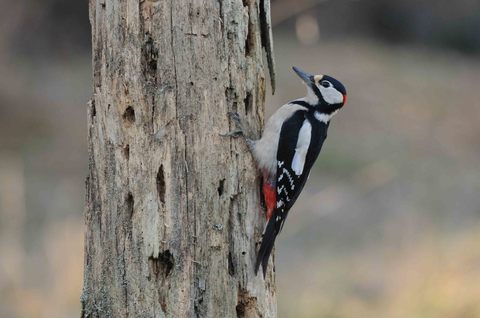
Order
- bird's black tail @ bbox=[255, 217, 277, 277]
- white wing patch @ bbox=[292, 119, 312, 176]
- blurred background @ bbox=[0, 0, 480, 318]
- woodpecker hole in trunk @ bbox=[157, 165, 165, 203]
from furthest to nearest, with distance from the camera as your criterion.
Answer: blurred background @ bbox=[0, 0, 480, 318]
white wing patch @ bbox=[292, 119, 312, 176]
bird's black tail @ bbox=[255, 217, 277, 277]
woodpecker hole in trunk @ bbox=[157, 165, 165, 203]

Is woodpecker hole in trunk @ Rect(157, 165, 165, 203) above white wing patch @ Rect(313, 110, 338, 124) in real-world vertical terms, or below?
below

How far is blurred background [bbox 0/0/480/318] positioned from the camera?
5.88 meters

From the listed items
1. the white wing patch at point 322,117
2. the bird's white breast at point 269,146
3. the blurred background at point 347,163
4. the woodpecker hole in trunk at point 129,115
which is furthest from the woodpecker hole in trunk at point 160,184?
the blurred background at point 347,163

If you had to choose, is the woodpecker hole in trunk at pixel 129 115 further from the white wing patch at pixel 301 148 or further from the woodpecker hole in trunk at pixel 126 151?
the white wing patch at pixel 301 148

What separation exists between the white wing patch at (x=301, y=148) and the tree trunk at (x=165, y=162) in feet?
1.97

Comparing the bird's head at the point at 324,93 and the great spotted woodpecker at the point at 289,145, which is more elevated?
the bird's head at the point at 324,93

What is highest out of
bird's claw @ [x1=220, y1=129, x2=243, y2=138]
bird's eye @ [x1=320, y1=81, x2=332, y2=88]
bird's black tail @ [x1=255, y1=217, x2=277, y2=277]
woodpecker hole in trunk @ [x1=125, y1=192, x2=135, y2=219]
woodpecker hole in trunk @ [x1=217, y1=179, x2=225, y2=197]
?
bird's eye @ [x1=320, y1=81, x2=332, y2=88]

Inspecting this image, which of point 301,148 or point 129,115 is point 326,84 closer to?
point 301,148

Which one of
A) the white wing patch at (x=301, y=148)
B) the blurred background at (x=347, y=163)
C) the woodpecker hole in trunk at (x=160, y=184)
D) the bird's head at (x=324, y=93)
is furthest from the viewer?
the blurred background at (x=347, y=163)

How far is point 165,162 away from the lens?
3252 millimetres

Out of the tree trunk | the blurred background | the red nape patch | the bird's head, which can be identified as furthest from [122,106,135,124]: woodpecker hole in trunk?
the blurred background

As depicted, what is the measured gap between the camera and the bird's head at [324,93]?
416cm

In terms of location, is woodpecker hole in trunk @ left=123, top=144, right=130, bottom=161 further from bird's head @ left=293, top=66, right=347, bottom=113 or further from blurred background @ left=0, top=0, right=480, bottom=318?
blurred background @ left=0, top=0, right=480, bottom=318

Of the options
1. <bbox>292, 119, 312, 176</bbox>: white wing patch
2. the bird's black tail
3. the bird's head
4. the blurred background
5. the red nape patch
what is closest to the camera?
the bird's black tail
